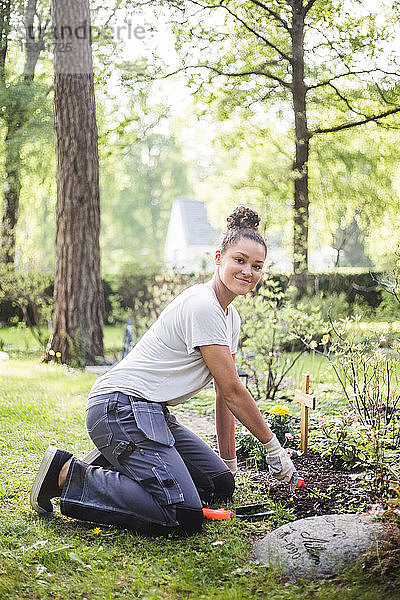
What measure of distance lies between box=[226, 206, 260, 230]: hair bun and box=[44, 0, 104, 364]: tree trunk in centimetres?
421

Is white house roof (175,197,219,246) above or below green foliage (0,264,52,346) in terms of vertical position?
above

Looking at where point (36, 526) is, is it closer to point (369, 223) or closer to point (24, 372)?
point (24, 372)

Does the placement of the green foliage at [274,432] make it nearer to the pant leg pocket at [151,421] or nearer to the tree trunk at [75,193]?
the pant leg pocket at [151,421]

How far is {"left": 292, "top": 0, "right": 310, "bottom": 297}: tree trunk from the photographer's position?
769 cm

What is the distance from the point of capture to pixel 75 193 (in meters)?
6.71

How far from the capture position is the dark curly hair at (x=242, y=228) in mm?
2719

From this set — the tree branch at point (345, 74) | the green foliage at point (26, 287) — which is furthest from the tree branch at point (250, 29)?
the green foliage at point (26, 287)

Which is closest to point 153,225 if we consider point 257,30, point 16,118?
point 16,118

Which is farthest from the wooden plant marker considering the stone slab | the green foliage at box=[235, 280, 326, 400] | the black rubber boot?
the green foliage at box=[235, 280, 326, 400]

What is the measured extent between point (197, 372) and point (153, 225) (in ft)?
92.7

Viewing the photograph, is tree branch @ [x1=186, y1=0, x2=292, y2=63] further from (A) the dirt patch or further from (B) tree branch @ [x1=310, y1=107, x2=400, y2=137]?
(A) the dirt patch

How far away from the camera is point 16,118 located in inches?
380

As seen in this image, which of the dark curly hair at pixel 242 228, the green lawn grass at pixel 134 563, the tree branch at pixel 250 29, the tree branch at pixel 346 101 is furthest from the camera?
the tree branch at pixel 346 101

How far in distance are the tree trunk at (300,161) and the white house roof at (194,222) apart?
16.1 meters
